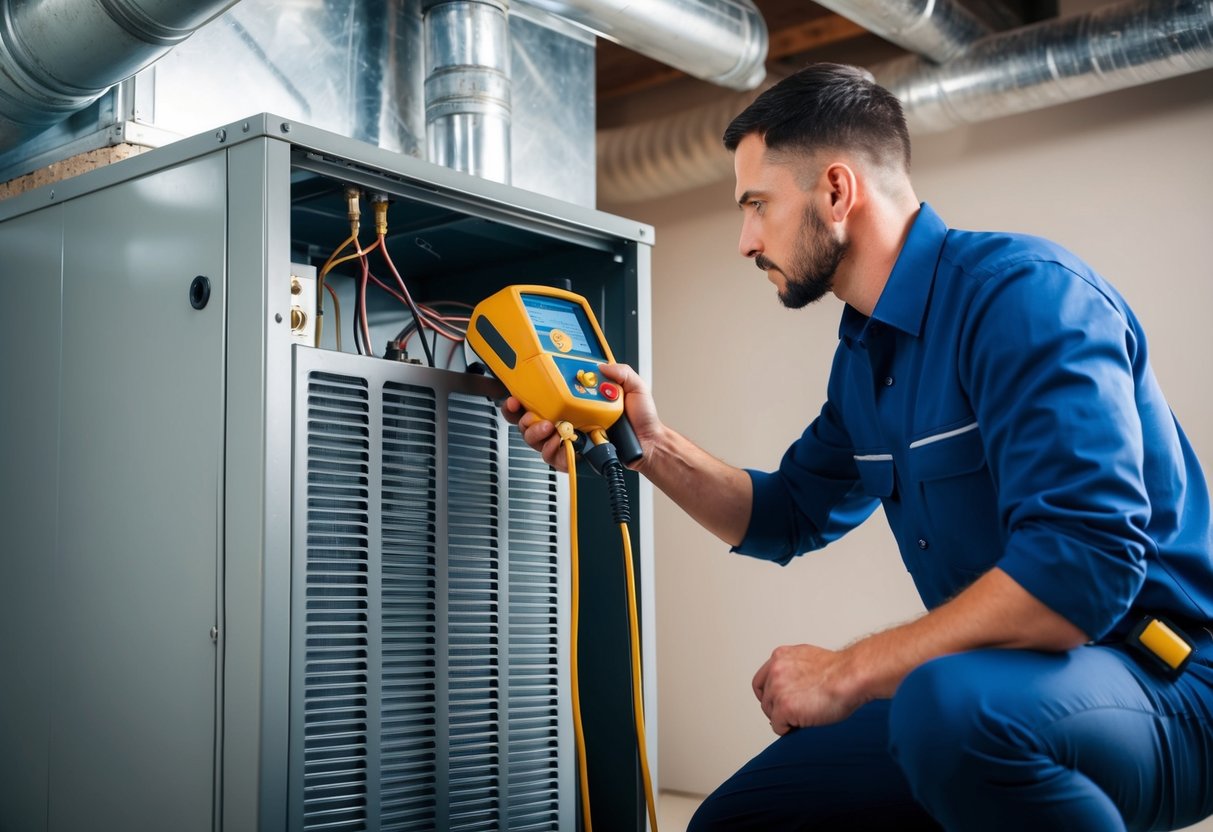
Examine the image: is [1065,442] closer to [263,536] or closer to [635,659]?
[635,659]

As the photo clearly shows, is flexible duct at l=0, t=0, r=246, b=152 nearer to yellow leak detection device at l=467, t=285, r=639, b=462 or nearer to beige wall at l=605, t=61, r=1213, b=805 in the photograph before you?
yellow leak detection device at l=467, t=285, r=639, b=462

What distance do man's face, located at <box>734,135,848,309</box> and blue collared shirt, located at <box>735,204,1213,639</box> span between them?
83 millimetres

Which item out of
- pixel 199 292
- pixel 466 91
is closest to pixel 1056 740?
pixel 199 292

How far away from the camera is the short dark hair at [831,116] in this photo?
1.38 m

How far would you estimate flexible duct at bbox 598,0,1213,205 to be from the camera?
7.73ft

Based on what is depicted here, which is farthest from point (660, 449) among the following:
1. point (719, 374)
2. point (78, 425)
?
point (719, 374)

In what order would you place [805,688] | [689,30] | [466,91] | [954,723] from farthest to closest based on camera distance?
[689,30], [466,91], [805,688], [954,723]

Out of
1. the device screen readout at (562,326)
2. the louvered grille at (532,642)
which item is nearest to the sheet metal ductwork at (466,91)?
the device screen readout at (562,326)

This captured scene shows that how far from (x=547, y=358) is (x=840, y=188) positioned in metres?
0.40

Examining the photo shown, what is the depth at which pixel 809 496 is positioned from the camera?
1559 mm

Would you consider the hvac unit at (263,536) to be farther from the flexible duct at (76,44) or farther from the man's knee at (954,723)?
the man's knee at (954,723)

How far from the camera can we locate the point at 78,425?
1455mm

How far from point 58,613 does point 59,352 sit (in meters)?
0.33

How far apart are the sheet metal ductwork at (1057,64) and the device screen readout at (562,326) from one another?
1.53 m
